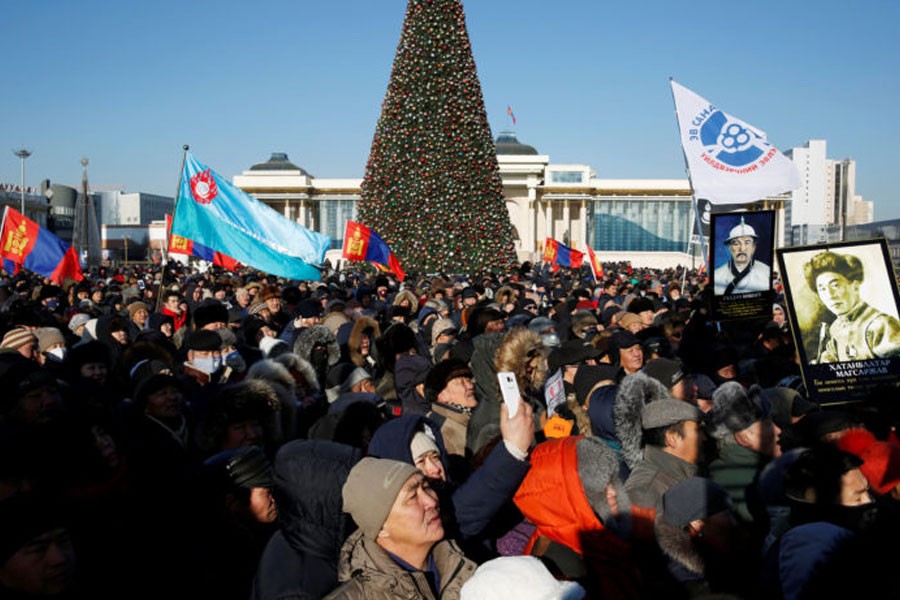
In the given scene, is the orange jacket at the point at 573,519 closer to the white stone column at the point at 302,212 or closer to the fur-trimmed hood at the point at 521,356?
the fur-trimmed hood at the point at 521,356

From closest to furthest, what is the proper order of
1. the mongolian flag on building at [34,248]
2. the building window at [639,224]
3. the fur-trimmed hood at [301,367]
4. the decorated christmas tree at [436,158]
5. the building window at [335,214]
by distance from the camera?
the fur-trimmed hood at [301,367] < the mongolian flag on building at [34,248] < the decorated christmas tree at [436,158] < the building window at [335,214] < the building window at [639,224]

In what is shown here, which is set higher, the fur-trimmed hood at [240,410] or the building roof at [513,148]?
the building roof at [513,148]

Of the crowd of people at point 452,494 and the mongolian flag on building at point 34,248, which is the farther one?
the mongolian flag on building at point 34,248

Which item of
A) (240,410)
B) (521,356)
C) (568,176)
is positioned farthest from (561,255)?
(568,176)

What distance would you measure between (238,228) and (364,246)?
6.52 metres

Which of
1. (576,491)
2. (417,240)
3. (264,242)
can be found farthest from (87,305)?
(417,240)

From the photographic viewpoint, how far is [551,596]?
6.87 feet

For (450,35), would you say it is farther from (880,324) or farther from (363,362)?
(880,324)

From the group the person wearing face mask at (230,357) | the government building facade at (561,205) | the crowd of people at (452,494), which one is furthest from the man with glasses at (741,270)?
the government building facade at (561,205)

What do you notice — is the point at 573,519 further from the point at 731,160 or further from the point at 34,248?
the point at 34,248

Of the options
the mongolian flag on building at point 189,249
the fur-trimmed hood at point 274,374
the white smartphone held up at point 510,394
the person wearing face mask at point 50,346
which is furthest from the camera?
the mongolian flag on building at point 189,249

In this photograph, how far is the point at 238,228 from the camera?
32.0ft

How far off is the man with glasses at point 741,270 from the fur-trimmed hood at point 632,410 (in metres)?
2.99

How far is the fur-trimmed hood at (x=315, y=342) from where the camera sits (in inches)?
260
